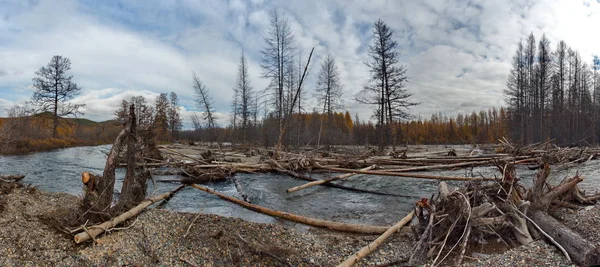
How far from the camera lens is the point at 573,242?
438cm

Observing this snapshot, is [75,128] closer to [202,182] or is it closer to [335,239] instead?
[202,182]

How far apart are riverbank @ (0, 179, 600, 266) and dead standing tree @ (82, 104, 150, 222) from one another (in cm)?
34

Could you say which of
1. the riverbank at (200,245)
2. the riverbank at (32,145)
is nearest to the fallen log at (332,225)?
the riverbank at (200,245)

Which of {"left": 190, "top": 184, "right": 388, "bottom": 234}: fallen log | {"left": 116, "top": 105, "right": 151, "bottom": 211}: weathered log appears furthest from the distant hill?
{"left": 190, "top": 184, "right": 388, "bottom": 234}: fallen log

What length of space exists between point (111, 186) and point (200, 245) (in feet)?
7.11

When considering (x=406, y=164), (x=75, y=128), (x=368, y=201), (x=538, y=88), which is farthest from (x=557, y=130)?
(x=75, y=128)

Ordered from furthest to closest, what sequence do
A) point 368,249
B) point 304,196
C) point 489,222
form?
point 304,196 < point 489,222 < point 368,249

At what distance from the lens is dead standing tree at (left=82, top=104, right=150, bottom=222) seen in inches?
211

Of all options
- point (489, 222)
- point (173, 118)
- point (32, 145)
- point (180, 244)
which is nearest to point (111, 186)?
point (180, 244)

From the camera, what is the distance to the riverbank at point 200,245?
4371 mm

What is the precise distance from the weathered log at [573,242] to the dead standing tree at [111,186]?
721cm

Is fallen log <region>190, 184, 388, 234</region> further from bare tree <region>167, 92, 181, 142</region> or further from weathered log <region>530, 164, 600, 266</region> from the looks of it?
bare tree <region>167, 92, 181, 142</region>

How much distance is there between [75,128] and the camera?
44.4 m

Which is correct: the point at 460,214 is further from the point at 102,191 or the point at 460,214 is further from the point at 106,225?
the point at 102,191
